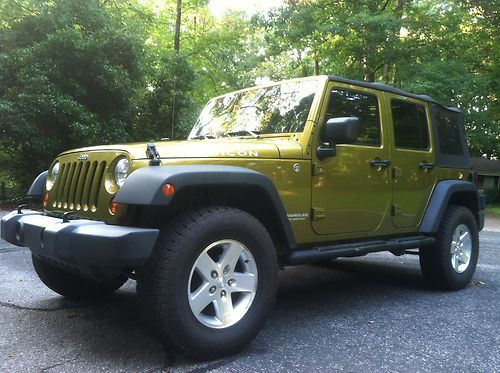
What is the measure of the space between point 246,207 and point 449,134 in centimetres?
314

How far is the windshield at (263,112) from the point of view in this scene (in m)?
3.99

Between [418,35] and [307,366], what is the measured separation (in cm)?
1617

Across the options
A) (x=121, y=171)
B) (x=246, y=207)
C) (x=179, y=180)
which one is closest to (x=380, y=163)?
(x=246, y=207)

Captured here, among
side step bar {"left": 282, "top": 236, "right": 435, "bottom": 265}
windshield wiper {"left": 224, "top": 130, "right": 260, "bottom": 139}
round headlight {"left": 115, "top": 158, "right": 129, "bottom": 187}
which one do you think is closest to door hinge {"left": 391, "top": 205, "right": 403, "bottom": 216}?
side step bar {"left": 282, "top": 236, "right": 435, "bottom": 265}

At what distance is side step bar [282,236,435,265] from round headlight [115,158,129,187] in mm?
1304

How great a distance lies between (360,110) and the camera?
14.1 feet

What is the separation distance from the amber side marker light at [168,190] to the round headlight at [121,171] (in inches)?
16.6

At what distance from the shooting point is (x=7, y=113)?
1285 centimetres

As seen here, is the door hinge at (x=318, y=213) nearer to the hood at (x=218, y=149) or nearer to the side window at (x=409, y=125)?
the hood at (x=218, y=149)

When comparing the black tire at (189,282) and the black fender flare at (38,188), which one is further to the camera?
the black fender flare at (38,188)

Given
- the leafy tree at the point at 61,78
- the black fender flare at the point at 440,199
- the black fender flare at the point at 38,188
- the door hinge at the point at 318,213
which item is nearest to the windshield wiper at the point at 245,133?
the door hinge at the point at 318,213

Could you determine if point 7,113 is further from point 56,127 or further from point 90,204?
point 90,204

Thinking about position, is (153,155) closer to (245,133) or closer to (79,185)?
(79,185)

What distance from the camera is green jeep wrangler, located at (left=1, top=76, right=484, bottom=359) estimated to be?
A: 109 inches
